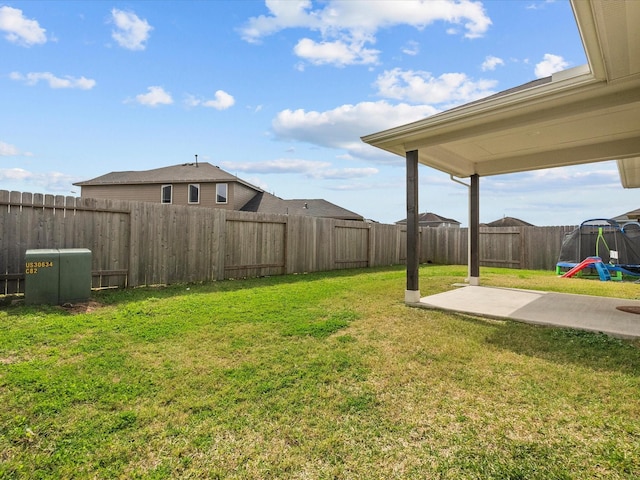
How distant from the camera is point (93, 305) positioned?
5.19m

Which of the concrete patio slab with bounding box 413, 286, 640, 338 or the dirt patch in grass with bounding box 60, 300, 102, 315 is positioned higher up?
the dirt patch in grass with bounding box 60, 300, 102, 315

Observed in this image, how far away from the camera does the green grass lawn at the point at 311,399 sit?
5.87 ft

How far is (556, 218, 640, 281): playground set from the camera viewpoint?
34.5ft

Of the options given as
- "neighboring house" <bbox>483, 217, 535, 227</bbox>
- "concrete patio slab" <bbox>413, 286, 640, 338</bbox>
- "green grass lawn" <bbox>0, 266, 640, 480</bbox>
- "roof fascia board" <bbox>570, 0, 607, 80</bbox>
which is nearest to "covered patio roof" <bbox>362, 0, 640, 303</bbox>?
"roof fascia board" <bbox>570, 0, 607, 80</bbox>

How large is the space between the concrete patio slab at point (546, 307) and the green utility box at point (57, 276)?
5481mm

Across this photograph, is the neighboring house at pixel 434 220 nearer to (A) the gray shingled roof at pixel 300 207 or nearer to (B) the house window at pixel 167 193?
(A) the gray shingled roof at pixel 300 207

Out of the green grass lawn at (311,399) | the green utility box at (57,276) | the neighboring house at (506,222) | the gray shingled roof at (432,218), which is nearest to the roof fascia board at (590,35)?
the green grass lawn at (311,399)

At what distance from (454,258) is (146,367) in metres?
14.0

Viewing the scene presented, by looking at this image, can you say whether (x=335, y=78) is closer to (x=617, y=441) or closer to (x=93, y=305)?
(x=93, y=305)

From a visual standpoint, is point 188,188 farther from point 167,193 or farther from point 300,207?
point 300,207

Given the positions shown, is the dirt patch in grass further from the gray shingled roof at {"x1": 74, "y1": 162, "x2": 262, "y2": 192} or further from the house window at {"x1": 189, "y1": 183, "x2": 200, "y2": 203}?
the house window at {"x1": 189, "y1": 183, "x2": 200, "y2": 203}

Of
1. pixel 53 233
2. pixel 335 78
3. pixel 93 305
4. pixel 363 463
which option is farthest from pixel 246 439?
pixel 335 78

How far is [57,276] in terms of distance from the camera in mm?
5078

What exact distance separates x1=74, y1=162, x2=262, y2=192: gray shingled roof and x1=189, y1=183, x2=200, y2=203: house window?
0.39m
